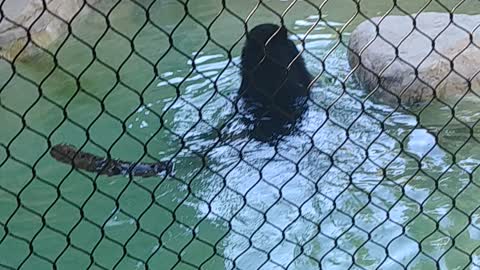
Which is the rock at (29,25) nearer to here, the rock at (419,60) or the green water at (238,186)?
the green water at (238,186)

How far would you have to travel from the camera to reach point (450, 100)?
3979 mm

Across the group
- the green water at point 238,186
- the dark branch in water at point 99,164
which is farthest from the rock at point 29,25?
the dark branch in water at point 99,164

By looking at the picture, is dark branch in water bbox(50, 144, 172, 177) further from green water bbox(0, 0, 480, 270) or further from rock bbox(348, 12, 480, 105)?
rock bbox(348, 12, 480, 105)

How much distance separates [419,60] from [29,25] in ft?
7.17

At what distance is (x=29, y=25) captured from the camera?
188 inches

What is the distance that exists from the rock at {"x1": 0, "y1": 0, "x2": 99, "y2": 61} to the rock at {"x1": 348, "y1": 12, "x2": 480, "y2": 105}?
1.65 meters

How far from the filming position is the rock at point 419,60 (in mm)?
3965

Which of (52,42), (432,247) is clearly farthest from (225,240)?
(52,42)

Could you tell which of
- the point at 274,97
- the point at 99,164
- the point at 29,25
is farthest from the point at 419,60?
the point at 29,25

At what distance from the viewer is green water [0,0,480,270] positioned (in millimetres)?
2988

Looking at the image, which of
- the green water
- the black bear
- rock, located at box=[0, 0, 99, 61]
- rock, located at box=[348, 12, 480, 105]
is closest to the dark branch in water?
the green water

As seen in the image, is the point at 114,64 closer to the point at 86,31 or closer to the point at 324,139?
the point at 86,31

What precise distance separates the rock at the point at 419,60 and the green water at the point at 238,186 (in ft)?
0.34

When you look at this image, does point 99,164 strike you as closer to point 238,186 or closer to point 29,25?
point 238,186
